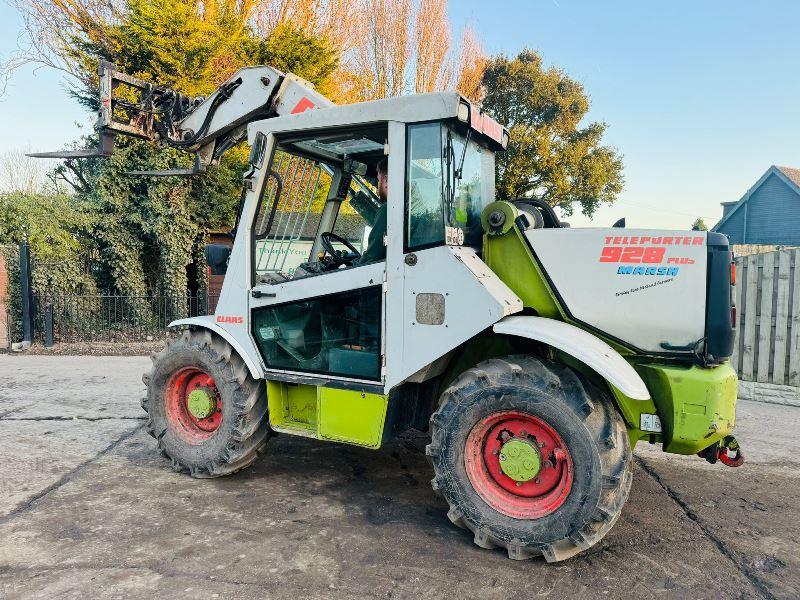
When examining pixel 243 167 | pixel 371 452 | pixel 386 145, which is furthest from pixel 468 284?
pixel 243 167

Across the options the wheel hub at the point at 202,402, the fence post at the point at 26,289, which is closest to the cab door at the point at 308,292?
the wheel hub at the point at 202,402

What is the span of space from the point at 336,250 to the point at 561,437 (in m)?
2.31

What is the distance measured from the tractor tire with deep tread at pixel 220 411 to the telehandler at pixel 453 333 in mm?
15

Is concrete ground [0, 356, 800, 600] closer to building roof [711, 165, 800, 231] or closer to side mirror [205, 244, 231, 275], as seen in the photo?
side mirror [205, 244, 231, 275]

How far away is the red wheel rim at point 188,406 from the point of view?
4379mm

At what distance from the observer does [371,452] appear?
502 centimetres

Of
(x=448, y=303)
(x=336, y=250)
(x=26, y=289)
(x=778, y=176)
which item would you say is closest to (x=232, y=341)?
(x=336, y=250)

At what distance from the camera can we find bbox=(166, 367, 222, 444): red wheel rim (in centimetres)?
438

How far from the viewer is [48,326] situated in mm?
11008

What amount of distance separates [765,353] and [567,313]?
589 cm

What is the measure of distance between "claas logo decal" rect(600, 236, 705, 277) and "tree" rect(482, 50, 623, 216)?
18.8 metres

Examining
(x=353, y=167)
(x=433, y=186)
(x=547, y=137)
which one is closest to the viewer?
(x=433, y=186)

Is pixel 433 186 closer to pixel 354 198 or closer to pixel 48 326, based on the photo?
pixel 354 198

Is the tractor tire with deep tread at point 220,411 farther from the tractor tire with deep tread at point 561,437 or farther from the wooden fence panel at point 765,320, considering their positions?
the wooden fence panel at point 765,320
